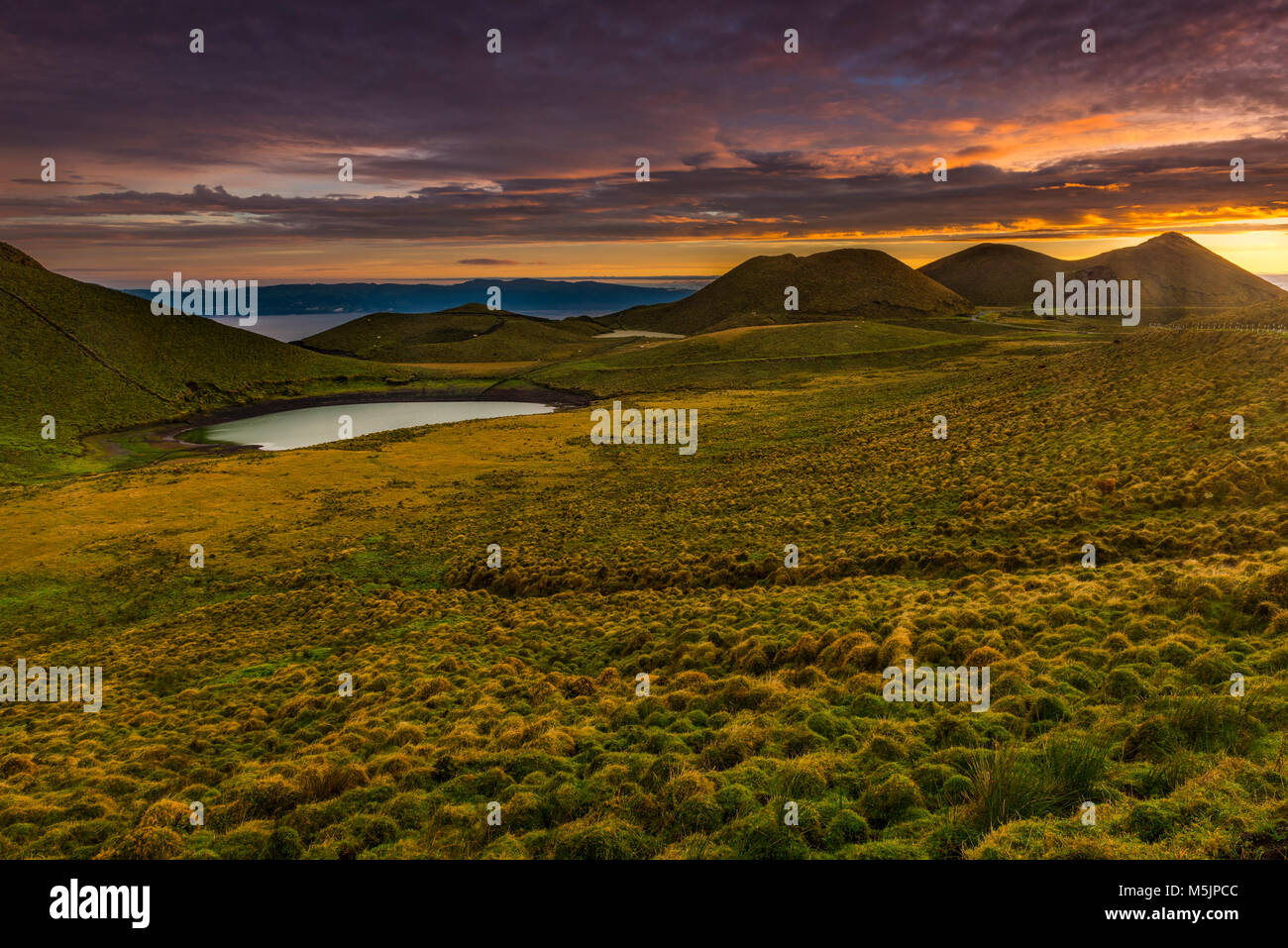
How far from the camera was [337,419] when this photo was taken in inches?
4764

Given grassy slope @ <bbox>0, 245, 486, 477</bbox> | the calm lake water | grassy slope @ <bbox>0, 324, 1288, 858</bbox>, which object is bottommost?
grassy slope @ <bbox>0, 324, 1288, 858</bbox>

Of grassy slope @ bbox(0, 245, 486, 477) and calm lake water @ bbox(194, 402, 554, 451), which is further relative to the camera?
grassy slope @ bbox(0, 245, 486, 477)

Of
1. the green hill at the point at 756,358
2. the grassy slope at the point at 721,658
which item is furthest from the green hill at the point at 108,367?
the grassy slope at the point at 721,658

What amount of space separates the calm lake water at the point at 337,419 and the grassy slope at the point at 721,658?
55310 millimetres

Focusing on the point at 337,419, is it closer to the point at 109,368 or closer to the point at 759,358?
the point at 109,368

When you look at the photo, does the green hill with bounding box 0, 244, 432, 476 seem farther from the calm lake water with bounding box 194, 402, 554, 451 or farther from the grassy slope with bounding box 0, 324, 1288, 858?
the grassy slope with bounding box 0, 324, 1288, 858

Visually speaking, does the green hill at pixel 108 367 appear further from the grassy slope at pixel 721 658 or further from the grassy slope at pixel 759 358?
the grassy slope at pixel 721 658

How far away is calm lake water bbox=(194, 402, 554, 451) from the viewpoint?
100562mm

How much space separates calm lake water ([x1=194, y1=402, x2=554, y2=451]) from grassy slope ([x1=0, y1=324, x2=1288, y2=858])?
2178 inches

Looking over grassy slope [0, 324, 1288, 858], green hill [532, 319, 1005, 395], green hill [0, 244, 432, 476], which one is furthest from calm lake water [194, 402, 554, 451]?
grassy slope [0, 324, 1288, 858]

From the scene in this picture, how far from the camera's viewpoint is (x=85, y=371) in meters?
123

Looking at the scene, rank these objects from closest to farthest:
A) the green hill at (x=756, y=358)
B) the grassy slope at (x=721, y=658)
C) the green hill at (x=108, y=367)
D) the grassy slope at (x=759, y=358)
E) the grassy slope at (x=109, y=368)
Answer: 1. the grassy slope at (x=721, y=658)
2. the grassy slope at (x=109, y=368)
3. the green hill at (x=108, y=367)
4. the grassy slope at (x=759, y=358)
5. the green hill at (x=756, y=358)

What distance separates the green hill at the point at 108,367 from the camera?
334ft
